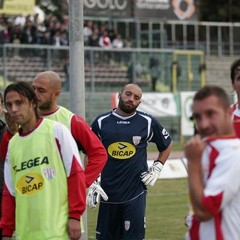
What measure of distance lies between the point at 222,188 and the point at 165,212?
12.0 m

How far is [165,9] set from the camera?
144 feet

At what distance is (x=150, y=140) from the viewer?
418 inches

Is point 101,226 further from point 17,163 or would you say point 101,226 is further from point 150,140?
point 17,163

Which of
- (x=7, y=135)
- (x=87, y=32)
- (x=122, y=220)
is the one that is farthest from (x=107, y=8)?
(x=7, y=135)

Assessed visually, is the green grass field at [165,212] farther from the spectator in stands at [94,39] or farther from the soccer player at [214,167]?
the spectator in stands at [94,39]

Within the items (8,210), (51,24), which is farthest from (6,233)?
(51,24)

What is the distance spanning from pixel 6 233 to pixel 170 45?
37.1 m

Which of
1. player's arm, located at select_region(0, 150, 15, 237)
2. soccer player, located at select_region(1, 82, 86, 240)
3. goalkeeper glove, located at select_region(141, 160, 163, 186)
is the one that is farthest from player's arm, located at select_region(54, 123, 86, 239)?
goalkeeper glove, located at select_region(141, 160, 163, 186)

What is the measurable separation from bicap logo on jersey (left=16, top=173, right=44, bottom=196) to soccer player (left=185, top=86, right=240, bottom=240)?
1.65 m

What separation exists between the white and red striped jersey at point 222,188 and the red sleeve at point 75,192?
1463 mm

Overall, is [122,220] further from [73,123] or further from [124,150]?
[73,123]

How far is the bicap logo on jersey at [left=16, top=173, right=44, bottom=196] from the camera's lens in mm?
6113

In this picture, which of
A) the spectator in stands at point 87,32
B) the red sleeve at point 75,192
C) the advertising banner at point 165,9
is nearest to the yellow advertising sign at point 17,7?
the spectator in stands at point 87,32

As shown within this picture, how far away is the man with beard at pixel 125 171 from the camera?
1020 cm
